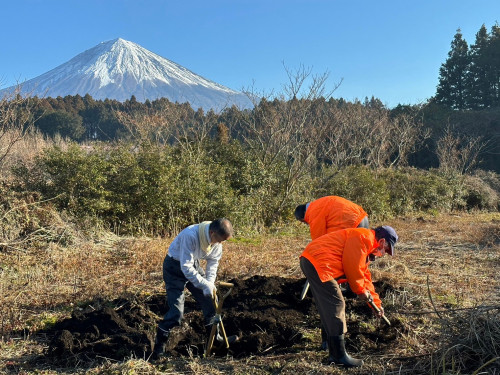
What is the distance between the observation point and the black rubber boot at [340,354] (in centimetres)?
362

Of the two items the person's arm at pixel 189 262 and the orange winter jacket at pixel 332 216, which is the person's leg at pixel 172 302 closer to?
the person's arm at pixel 189 262

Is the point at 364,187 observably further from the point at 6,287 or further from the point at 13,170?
the point at 6,287

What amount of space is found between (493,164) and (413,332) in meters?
30.1

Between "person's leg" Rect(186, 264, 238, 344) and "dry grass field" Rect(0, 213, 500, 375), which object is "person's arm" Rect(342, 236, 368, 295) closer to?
"dry grass field" Rect(0, 213, 500, 375)

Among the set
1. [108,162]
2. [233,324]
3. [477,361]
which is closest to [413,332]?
[477,361]

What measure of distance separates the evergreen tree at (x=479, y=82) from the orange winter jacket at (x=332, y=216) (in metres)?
36.8

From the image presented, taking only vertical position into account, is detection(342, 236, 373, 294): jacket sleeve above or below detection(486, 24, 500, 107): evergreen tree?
below

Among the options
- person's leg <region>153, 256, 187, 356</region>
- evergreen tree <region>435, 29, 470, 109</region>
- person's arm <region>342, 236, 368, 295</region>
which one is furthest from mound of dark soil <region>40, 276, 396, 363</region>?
evergreen tree <region>435, 29, 470, 109</region>

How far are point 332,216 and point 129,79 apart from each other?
8757cm

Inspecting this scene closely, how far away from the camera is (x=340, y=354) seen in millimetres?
3635

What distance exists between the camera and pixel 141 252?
7.81 metres

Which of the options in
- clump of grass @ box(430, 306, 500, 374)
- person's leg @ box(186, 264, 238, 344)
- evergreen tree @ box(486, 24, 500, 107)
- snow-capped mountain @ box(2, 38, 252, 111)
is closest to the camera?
clump of grass @ box(430, 306, 500, 374)

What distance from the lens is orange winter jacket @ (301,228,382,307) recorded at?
3.50m

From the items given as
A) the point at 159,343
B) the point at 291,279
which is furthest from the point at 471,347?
the point at 291,279
